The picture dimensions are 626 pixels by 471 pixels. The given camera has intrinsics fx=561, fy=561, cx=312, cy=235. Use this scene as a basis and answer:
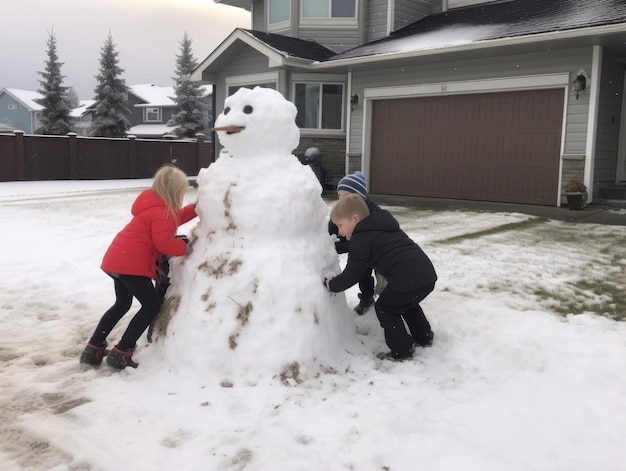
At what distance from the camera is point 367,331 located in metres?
4.07

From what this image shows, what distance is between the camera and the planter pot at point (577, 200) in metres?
10.5

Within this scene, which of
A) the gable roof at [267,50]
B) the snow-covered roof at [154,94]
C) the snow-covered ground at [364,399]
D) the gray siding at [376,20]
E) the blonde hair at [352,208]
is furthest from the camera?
the snow-covered roof at [154,94]

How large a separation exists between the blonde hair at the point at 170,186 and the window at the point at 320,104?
1215cm

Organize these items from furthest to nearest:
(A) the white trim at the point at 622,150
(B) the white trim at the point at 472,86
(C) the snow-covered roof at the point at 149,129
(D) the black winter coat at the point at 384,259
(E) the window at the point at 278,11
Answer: (C) the snow-covered roof at the point at 149,129
(E) the window at the point at 278,11
(A) the white trim at the point at 622,150
(B) the white trim at the point at 472,86
(D) the black winter coat at the point at 384,259

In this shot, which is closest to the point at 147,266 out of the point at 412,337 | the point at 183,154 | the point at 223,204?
the point at 223,204

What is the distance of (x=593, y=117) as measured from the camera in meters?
10.4

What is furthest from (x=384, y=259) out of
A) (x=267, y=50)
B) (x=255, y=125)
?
(x=267, y=50)

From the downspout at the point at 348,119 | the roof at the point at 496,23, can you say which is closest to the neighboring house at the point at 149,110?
the downspout at the point at 348,119

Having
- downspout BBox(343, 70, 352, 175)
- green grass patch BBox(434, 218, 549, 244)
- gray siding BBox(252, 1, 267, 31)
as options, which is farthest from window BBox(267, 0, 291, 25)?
green grass patch BBox(434, 218, 549, 244)

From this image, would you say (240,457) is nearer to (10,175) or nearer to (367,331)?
(367,331)

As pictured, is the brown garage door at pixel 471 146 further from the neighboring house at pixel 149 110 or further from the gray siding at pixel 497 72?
the neighboring house at pixel 149 110

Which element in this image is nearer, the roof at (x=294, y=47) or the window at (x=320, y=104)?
the roof at (x=294, y=47)

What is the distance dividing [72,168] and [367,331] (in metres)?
18.2

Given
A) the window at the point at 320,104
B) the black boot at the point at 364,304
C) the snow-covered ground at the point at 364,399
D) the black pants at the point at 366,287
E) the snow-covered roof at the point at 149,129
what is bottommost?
the snow-covered ground at the point at 364,399
